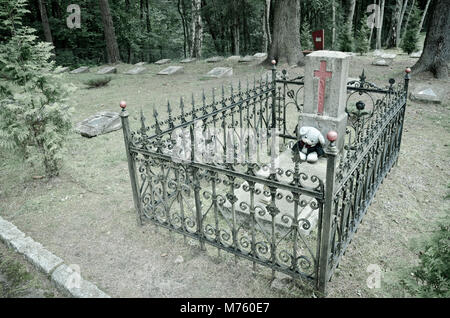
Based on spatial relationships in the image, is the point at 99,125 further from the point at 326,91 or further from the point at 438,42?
the point at 438,42

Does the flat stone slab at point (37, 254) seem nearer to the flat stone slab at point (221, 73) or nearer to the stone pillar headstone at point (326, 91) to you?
the stone pillar headstone at point (326, 91)

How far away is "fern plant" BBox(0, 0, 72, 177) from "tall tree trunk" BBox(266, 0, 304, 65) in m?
9.43

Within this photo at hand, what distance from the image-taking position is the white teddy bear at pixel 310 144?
16.8 feet

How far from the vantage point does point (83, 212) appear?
460 centimetres

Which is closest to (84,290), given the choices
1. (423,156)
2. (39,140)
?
(39,140)

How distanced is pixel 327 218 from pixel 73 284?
2.45m

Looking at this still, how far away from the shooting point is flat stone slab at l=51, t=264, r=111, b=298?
305 centimetres

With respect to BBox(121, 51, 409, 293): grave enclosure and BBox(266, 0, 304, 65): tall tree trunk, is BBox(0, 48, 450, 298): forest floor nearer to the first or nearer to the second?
BBox(121, 51, 409, 293): grave enclosure

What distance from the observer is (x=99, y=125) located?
25.0 ft

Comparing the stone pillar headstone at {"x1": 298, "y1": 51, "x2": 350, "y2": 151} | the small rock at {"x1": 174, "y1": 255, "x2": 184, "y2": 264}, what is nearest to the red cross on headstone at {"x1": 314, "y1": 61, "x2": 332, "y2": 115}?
the stone pillar headstone at {"x1": 298, "y1": 51, "x2": 350, "y2": 151}

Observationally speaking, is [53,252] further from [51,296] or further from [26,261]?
[51,296]

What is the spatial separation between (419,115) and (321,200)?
6694mm

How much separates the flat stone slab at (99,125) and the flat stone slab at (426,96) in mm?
7762

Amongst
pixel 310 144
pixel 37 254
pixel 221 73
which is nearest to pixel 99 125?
pixel 37 254
